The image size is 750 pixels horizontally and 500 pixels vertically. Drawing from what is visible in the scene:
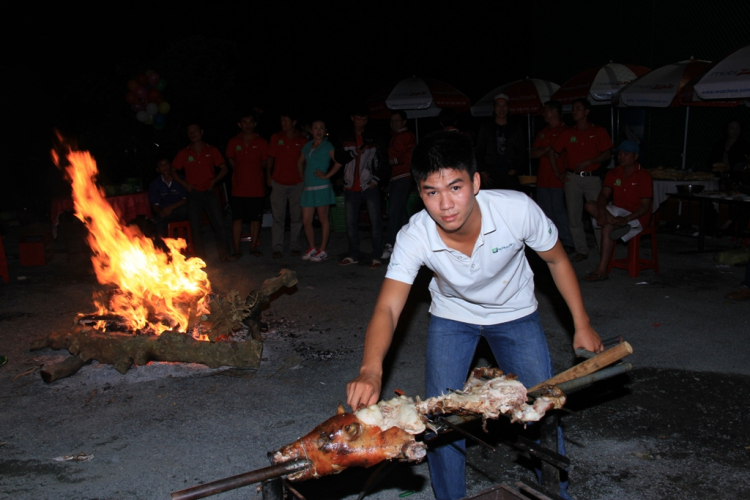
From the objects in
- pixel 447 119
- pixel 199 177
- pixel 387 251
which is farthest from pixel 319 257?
pixel 447 119

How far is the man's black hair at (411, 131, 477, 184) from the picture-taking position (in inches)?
111

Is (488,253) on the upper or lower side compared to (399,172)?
lower

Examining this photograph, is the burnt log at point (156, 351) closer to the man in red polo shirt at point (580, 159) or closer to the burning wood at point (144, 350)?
the burning wood at point (144, 350)

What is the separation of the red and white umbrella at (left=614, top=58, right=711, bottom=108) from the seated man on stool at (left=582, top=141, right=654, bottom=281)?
3088mm

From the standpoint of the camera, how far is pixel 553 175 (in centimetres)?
952

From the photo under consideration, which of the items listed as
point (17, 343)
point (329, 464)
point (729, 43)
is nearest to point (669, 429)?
point (329, 464)

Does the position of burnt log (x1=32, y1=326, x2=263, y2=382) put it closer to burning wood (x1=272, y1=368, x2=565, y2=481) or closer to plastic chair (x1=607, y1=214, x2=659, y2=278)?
burning wood (x1=272, y1=368, x2=565, y2=481)

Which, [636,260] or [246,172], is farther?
[246,172]

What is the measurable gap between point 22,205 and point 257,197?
9.48 metres

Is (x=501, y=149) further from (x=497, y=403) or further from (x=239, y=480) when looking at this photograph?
A: (x=239, y=480)

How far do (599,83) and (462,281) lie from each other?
10972mm

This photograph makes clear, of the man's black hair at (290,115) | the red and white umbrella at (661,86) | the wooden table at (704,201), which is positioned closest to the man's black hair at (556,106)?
the red and white umbrella at (661,86)

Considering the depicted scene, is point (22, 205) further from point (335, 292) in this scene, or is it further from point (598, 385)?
point (598, 385)

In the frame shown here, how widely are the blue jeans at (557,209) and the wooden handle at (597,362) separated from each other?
278 inches
